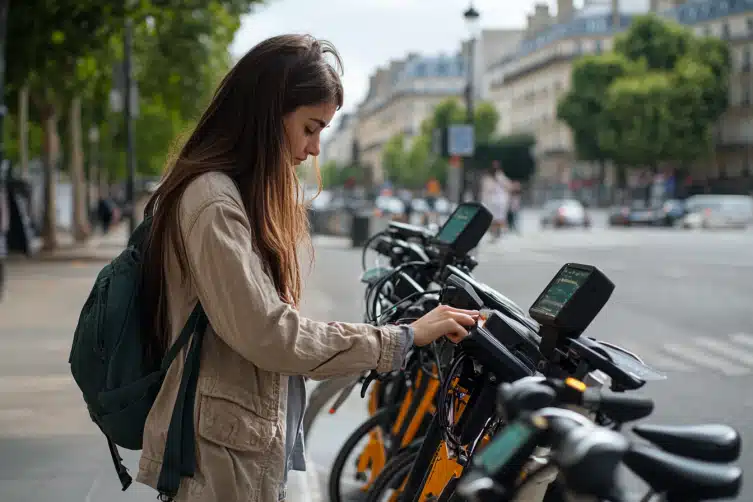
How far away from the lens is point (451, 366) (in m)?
3.02

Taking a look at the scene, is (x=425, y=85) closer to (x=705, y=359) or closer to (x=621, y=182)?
(x=621, y=182)

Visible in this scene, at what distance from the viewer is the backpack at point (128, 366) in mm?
2662

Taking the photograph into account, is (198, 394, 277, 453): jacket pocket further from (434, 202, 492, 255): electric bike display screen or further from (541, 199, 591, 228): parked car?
(541, 199, 591, 228): parked car

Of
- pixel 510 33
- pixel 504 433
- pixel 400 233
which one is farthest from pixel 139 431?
pixel 510 33

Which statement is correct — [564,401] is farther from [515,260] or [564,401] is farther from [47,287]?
[515,260]

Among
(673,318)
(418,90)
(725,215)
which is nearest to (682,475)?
(673,318)

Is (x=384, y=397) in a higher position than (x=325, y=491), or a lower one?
higher

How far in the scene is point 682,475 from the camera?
Result: 5.71ft

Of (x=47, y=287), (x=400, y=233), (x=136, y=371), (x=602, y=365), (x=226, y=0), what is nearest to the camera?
(x=602, y=365)

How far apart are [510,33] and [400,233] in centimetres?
13606

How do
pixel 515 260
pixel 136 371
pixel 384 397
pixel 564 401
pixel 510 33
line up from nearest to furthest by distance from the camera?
pixel 564 401 → pixel 136 371 → pixel 384 397 → pixel 515 260 → pixel 510 33

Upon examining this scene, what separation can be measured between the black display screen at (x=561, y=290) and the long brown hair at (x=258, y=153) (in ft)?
1.78

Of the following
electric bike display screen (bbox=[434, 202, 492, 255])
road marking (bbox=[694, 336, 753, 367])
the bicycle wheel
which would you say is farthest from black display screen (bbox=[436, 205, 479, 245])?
road marking (bbox=[694, 336, 753, 367])

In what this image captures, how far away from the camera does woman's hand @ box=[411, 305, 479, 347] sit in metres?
2.72
